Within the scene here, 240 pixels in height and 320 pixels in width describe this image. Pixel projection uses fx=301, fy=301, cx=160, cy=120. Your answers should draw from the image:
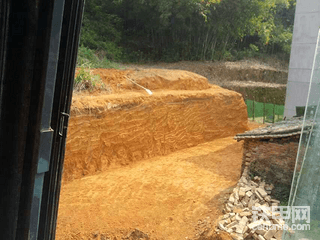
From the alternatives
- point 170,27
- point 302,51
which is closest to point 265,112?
point 302,51

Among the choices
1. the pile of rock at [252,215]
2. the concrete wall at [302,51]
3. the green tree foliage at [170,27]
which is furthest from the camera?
the green tree foliage at [170,27]

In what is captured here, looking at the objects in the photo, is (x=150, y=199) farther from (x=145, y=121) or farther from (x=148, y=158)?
(x=145, y=121)

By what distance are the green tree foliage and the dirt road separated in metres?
11.4

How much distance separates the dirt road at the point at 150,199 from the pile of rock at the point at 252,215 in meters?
0.35

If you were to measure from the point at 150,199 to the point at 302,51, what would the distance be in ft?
36.6

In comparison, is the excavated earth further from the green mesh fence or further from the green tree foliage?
the green tree foliage

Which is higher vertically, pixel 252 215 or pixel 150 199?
pixel 252 215

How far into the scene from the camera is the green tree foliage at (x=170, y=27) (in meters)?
18.5

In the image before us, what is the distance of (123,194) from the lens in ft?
23.1

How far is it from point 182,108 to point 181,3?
9.60m

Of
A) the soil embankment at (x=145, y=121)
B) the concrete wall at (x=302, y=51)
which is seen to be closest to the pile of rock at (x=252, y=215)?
the soil embankment at (x=145, y=121)

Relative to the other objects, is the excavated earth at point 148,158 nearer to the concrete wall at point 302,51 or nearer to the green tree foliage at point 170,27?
Result: the concrete wall at point 302,51

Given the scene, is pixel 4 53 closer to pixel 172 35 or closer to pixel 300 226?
pixel 300 226

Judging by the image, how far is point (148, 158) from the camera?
9.65 meters
